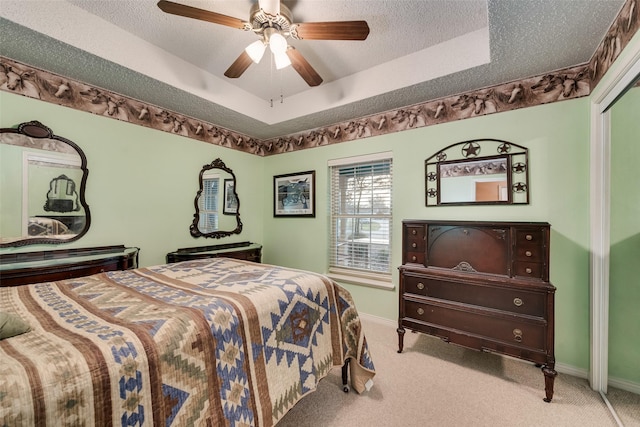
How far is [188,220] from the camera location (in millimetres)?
3346

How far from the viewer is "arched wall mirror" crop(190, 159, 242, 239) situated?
3473 millimetres

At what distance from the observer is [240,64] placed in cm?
212

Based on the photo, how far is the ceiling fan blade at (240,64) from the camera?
6.65 ft

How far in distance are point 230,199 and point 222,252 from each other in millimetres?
840

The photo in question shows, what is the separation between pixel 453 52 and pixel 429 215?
1.56 meters

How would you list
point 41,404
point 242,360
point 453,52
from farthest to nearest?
point 453,52, point 242,360, point 41,404

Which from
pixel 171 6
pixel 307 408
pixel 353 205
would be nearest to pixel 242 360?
pixel 307 408

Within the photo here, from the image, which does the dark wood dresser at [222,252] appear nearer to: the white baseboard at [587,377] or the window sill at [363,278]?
the window sill at [363,278]

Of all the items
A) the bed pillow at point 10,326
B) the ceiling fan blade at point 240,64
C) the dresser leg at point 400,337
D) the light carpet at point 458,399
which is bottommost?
the light carpet at point 458,399

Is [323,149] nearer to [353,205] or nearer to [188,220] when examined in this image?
[353,205]

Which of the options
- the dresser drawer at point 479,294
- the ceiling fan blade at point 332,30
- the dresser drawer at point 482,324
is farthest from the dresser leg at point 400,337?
the ceiling fan blade at point 332,30

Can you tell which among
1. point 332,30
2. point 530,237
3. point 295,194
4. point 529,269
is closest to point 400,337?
point 529,269

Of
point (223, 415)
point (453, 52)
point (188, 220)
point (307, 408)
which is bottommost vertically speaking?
point (307, 408)

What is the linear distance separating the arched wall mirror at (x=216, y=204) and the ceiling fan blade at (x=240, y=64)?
1622 mm
